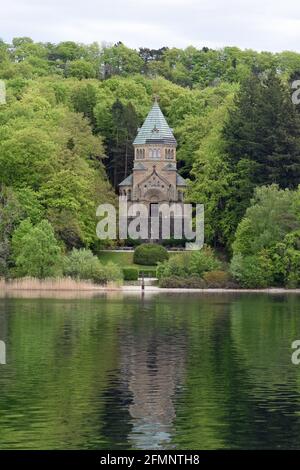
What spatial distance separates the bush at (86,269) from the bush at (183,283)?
2.88m

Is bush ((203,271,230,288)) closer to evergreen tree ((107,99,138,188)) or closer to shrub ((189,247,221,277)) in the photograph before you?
shrub ((189,247,221,277))

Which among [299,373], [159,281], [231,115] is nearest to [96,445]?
[299,373]

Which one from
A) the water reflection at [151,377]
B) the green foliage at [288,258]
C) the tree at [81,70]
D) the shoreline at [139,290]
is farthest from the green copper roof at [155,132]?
the water reflection at [151,377]

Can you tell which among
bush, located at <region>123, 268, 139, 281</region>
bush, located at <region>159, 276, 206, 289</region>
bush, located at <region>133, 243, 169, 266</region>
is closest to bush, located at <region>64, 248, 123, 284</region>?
bush, located at <region>159, 276, 206, 289</region>

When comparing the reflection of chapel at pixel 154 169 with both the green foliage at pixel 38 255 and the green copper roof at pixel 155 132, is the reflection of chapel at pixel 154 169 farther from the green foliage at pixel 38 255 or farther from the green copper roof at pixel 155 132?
the green foliage at pixel 38 255

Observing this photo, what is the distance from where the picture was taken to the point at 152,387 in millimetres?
32031

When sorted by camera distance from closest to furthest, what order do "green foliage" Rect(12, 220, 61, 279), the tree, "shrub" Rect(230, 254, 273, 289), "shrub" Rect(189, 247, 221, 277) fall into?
1. "green foliage" Rect(12, 220, 61, 279)
2. "shrub" Rect(230, 254, 273, 289)
3. "shrub" Rect(189, 247, 221, 277)
4. the tree

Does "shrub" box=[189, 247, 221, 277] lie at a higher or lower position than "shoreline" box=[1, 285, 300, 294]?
higher

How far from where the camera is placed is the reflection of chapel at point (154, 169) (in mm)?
96812

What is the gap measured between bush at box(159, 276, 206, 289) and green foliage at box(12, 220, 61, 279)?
667 centimetres

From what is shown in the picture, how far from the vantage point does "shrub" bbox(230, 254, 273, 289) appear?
75.2 metres
